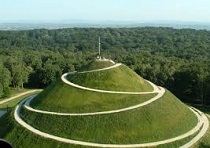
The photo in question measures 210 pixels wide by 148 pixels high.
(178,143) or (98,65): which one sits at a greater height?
(98,65)

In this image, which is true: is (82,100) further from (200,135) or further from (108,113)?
(200,135)

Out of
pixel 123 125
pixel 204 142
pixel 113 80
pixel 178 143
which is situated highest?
pixel 113 80

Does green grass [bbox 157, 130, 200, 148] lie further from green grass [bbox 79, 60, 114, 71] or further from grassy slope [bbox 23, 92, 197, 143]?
green grass [bbox 79, 60, 114, 71]

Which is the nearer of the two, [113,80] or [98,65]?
[113,80]

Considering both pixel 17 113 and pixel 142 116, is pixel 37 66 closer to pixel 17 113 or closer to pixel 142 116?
pixel 17 113

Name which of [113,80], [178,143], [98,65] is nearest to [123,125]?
[178,143]

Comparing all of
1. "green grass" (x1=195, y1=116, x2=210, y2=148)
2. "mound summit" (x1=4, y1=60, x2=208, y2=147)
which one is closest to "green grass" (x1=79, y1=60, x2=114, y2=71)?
"mound summit" (x1=4, y1=60, x2=208, y2=147)
